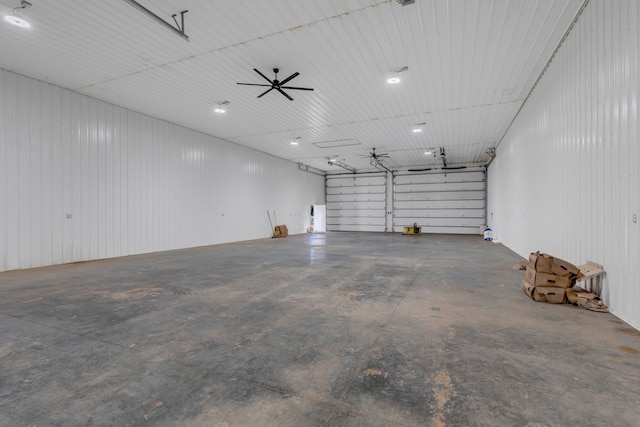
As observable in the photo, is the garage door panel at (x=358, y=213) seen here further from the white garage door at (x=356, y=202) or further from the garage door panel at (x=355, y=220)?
the garage door panel at (x=355, y=220)

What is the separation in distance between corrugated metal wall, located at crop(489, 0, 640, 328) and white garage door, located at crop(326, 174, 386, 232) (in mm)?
12603

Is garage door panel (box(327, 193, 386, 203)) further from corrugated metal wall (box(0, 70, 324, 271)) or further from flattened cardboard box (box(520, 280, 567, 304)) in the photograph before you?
flattened cardboard box (box(520, 280, 567, 304))

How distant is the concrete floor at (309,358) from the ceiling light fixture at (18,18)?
4227 millimetres

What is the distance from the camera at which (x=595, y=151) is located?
3.77 m

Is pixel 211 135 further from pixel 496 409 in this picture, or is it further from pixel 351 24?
pixel 496 409

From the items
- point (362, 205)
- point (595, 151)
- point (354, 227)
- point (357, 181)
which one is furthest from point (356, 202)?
point (595, 151)

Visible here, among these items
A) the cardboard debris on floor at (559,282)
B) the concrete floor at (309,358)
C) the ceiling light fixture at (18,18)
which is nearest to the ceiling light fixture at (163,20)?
the ceiling light fixture at (18,18)

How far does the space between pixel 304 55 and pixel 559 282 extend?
18.4ft

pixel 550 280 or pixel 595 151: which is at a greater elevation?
pixel 595 151

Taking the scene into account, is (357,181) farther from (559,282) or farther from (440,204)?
(559,282)

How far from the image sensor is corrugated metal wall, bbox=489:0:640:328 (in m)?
3.07

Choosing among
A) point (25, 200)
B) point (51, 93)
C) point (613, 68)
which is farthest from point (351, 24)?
point (25, 200)

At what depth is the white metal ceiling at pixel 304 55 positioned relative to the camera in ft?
14.4

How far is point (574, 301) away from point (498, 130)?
844 centimetres
